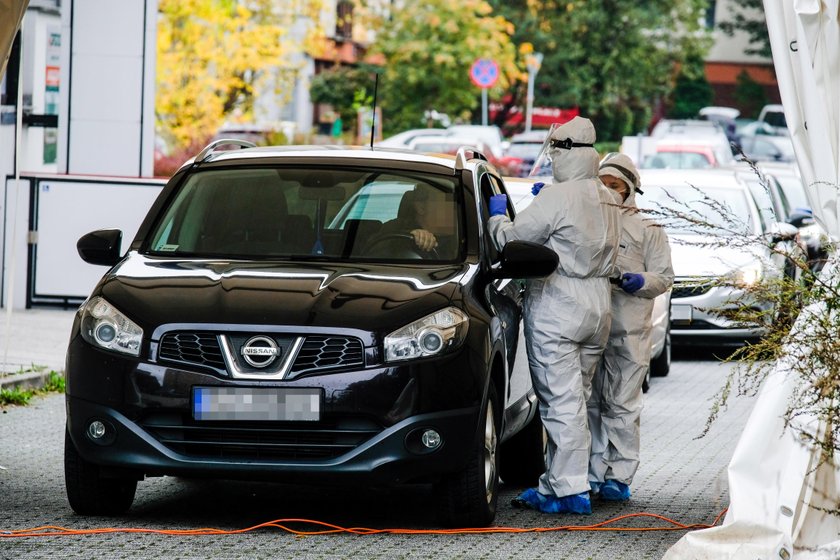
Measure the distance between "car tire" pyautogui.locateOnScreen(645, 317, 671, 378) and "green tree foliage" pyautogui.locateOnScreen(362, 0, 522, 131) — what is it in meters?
34.1

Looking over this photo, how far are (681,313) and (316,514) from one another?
8485 millimetres

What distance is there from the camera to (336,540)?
6.98m

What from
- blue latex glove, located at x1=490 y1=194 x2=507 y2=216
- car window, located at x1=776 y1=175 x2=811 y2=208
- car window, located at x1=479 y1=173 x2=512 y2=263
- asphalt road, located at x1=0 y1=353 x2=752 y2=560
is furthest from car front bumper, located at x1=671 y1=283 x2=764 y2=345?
blue latex glove, located at x1=490 y1=194 x2=507 y2=216

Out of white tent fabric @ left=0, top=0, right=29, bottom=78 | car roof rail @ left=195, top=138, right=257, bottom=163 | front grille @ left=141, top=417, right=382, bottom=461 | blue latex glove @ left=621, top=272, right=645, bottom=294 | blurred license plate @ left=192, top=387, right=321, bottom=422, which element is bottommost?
front grille @ left=141, top=417, right=382, bottom=461

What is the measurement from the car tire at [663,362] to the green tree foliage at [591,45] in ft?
150

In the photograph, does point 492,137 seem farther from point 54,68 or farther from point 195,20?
point 54,68

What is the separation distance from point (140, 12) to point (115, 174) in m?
1.77

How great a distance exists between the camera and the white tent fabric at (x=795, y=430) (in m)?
6.15

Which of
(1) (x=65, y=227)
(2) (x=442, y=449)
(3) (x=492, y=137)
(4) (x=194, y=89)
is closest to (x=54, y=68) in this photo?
(1) (x=65, y=227)

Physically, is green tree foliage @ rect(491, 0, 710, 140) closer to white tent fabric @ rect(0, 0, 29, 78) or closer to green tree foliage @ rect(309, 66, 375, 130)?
green tree foliage @ rect(309, 66, 375, 130)

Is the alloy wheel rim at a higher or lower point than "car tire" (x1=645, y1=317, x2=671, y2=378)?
higher

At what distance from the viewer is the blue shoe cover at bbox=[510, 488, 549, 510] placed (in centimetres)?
792

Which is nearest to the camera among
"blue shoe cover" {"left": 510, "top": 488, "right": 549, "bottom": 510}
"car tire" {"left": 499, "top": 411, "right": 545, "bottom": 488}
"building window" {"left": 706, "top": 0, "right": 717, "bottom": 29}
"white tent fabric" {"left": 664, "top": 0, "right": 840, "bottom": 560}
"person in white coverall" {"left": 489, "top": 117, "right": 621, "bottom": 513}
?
"white tent fabric" {"left": 664, "top": 0, "right": 840, "bottom": 560}

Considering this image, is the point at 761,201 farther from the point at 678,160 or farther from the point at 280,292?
the point at 678,160
